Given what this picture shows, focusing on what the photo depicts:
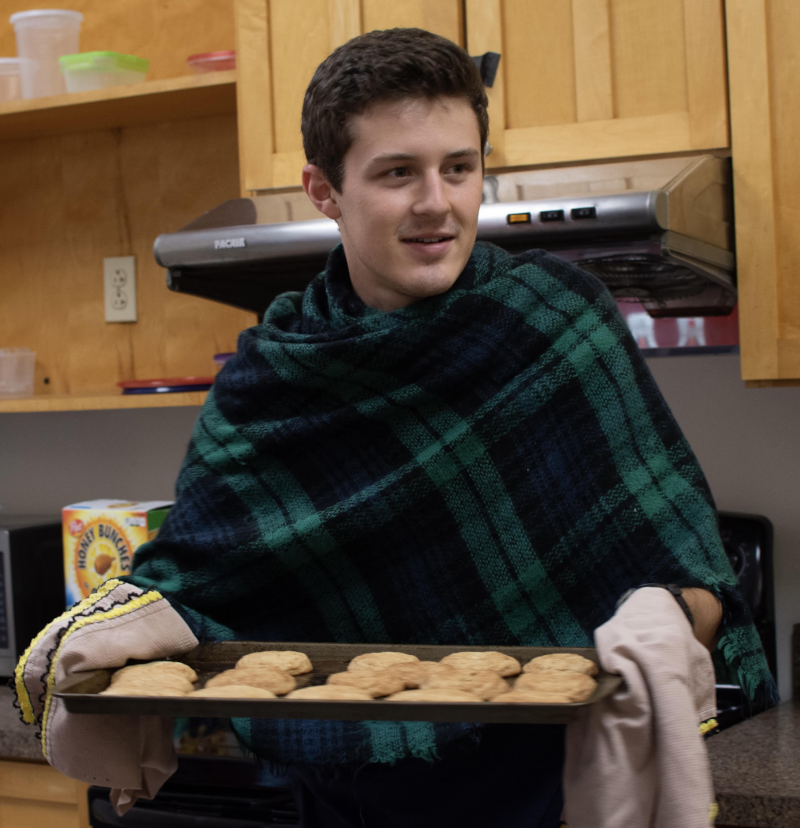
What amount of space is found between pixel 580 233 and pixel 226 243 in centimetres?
55

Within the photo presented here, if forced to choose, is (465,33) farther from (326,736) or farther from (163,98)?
(326,736)

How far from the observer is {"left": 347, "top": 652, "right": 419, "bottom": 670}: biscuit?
0.84 m

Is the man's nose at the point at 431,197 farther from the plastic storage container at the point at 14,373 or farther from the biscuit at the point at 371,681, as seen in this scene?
the plastic storage container at the point at 14,373

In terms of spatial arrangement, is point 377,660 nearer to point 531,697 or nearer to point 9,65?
point 531,697

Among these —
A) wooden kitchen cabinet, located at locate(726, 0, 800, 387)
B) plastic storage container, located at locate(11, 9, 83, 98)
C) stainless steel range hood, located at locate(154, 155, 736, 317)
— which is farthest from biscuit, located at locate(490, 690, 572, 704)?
plastic storage container, located at locate(11, 9, 83, 98)

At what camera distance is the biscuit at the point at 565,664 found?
2.56ft

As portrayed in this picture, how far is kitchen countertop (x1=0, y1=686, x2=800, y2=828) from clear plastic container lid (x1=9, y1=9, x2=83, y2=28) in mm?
1347

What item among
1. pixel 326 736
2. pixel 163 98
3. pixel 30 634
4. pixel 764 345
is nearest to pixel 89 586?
pixel 30 634

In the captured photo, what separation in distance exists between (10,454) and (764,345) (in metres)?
1.70

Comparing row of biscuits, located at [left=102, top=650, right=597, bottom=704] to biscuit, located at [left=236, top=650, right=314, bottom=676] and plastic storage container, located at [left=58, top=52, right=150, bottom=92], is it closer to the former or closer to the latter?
biscuit, located at [left=236, top=650, right=314, bottom=676]

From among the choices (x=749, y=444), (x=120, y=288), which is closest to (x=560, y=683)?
(x=749, y=444)

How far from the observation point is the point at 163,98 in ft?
6.28

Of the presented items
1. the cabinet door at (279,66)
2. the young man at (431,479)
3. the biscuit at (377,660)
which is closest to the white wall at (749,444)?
the cabinet door at (279,66)

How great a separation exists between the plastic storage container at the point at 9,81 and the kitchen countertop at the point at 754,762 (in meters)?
1.23
